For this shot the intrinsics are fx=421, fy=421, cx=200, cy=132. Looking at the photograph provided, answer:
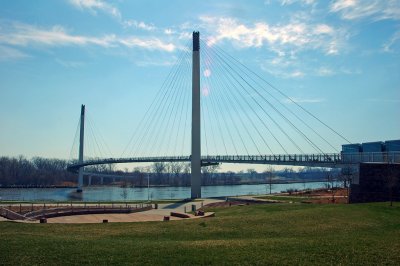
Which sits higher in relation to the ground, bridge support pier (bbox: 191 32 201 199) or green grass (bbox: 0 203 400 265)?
bridge support pier (bbox: 191 32 201 199)

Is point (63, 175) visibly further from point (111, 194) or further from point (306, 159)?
point (306, 159)

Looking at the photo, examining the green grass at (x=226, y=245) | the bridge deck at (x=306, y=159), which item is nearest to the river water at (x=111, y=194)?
the bridge deck at (x=306, y=159)

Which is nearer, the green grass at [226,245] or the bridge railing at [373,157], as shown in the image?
the green grass at [226,245]

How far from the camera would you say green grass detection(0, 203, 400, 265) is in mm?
9453

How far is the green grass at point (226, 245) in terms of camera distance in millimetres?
9453

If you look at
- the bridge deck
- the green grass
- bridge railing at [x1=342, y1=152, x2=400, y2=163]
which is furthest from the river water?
the green grass

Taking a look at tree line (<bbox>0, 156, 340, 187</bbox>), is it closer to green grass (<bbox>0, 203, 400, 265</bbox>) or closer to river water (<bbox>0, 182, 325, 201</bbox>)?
river water (<bbox>0, 182, 325, 201</bbox>)

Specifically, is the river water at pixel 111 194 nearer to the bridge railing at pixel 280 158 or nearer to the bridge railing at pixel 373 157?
the bridge railing at pixel 280 158

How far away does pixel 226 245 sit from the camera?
36.7 ft

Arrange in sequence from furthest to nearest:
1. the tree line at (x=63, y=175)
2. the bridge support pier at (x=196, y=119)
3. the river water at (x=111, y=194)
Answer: the tree line at (x=63, y=175) < the river water at (x=111, y=194) < the bridge support pier at (x=196, y=119)

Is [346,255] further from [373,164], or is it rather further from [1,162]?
[1,162]

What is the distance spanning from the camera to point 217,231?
48.2ft

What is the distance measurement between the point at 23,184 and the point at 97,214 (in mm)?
95597

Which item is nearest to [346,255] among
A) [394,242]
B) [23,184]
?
[394,242]
